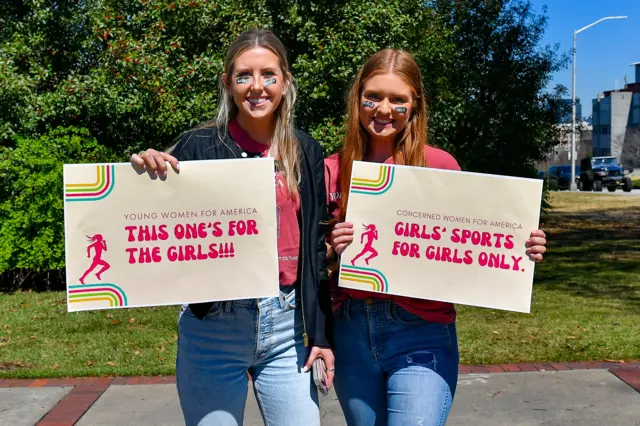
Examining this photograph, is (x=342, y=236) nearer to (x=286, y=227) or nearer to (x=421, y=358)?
(x=286, y=227)

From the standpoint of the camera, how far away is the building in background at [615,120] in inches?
3674

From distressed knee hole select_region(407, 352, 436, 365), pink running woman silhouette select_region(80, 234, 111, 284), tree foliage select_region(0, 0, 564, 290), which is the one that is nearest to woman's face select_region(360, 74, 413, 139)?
distressed knee hole select_region(407, 352, 436, 365)

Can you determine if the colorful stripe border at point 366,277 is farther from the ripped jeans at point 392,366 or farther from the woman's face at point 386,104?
the woman's face at point 386,104

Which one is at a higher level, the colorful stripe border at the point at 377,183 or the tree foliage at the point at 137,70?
the tree foliage at the point at 137,70

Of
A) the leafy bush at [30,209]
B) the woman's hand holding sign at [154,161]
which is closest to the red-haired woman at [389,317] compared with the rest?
the woman's hand holding sign at [154,161]

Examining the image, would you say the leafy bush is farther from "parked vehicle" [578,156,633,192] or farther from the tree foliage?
"parked vehicle" [578,156,633,192]

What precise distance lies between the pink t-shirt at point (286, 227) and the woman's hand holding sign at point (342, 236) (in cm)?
15

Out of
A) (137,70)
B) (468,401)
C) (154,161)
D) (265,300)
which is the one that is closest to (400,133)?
(265,300)

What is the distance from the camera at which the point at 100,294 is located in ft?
8.38

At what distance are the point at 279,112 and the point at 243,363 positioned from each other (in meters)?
0.88

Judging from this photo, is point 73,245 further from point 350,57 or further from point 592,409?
point 350,57

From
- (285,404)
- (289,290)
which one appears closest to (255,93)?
(289,290)

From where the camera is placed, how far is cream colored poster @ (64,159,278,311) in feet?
8.27

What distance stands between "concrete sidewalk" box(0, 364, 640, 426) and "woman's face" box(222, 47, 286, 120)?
2.60 metres
